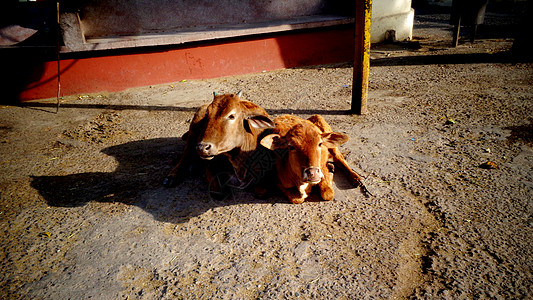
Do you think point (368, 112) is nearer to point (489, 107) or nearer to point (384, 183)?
point (489, 107)

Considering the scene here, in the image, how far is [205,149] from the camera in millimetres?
3172

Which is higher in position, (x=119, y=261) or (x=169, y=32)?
(x=169, y=32)

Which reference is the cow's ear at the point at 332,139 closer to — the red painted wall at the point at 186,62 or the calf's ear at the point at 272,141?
the calf's ear at the point at 272,141

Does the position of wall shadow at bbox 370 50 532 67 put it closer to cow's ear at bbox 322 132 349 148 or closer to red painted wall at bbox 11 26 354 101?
red painted wall at bbox 11 26 354 101

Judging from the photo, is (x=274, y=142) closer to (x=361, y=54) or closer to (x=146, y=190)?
(x=146, y=190)

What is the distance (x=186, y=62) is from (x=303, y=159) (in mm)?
5736

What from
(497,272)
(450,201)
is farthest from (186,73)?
(497,272)

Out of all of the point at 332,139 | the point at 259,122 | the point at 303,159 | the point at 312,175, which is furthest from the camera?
the point at 259,122

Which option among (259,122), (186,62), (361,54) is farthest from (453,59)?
(259,122)

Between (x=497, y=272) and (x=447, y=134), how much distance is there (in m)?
2.59

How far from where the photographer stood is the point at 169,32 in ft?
27.2

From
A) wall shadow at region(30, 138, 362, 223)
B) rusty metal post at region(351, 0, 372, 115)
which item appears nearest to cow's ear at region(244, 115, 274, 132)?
wall shadow at region(30, 138, 362, 223)

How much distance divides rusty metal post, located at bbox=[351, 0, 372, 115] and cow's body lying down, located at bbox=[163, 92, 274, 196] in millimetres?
2310

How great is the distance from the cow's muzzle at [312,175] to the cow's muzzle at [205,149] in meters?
0.93
